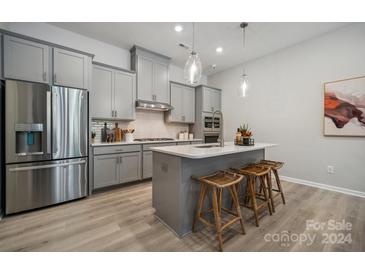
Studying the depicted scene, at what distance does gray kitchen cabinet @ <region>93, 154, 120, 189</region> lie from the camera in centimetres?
281

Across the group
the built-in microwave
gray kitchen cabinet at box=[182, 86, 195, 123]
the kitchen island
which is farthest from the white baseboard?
gray kitchen cabinet at box=[182, 86, 195, 123]

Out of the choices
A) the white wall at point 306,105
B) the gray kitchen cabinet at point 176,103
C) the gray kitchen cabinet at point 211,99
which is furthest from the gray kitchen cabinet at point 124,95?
the white wall at point 306,105

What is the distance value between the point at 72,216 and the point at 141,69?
2.97 m

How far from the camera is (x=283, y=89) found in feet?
11.7

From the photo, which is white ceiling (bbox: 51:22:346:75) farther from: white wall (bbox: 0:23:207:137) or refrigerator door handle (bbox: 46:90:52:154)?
refrigerator door handle (bbox: 46:90:52:154)

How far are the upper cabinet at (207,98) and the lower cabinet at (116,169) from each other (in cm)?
232

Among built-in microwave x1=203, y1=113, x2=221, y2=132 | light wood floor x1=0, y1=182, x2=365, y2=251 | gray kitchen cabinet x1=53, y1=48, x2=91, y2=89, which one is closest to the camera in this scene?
light wood floor x1=0, y1=182, x2=365, y2=251

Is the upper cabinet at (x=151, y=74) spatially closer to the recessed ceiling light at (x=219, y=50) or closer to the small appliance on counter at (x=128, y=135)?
the small appliance on counter at (x=128, y=135)

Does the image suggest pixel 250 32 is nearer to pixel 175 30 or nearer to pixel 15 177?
pixel 175 30

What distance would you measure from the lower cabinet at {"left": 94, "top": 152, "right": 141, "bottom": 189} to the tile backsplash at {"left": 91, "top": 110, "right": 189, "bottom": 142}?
0.64 m

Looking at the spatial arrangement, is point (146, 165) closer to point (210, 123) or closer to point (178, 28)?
point (210, 123)

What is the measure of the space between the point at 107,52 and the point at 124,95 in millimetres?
989

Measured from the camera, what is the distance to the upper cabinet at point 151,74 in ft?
11.6

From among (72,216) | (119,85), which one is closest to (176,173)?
(72,216)
